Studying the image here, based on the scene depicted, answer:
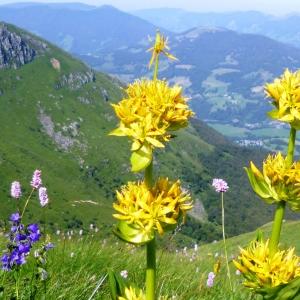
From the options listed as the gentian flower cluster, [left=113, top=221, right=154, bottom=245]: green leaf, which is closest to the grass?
the gentian flower cluster

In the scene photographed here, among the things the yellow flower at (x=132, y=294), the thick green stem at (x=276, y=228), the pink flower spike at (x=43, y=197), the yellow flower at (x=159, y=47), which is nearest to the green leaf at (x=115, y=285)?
the yellow flower at (x=132, y=294)

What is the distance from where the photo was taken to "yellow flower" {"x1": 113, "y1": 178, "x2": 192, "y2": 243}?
91.3 inches

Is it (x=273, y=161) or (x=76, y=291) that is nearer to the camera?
(x=273, y=161)

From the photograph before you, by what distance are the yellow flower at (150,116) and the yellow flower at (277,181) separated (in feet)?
2.05

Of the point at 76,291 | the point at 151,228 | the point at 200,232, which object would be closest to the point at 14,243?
the point at 76,291

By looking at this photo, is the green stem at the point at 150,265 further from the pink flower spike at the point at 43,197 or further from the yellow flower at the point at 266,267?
the pink flower spike at the point at 43,197

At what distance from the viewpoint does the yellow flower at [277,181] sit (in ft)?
8.82

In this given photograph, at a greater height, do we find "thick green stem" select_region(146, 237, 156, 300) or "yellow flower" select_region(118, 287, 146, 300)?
"thick green stem" select_region(146, 237, 156, 300)

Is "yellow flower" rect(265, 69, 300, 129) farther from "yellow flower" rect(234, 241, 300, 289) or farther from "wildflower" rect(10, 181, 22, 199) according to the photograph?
"wildflower" rect(10, 181, 22, 199)

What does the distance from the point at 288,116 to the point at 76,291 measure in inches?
148

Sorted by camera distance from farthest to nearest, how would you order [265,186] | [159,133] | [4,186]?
[4,186]
[265,186]
[159,133]

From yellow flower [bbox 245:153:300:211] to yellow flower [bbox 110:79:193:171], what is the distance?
624 mm

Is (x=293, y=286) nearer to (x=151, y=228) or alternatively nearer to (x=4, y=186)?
(x=151, y=228)

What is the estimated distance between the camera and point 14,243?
184 inches
